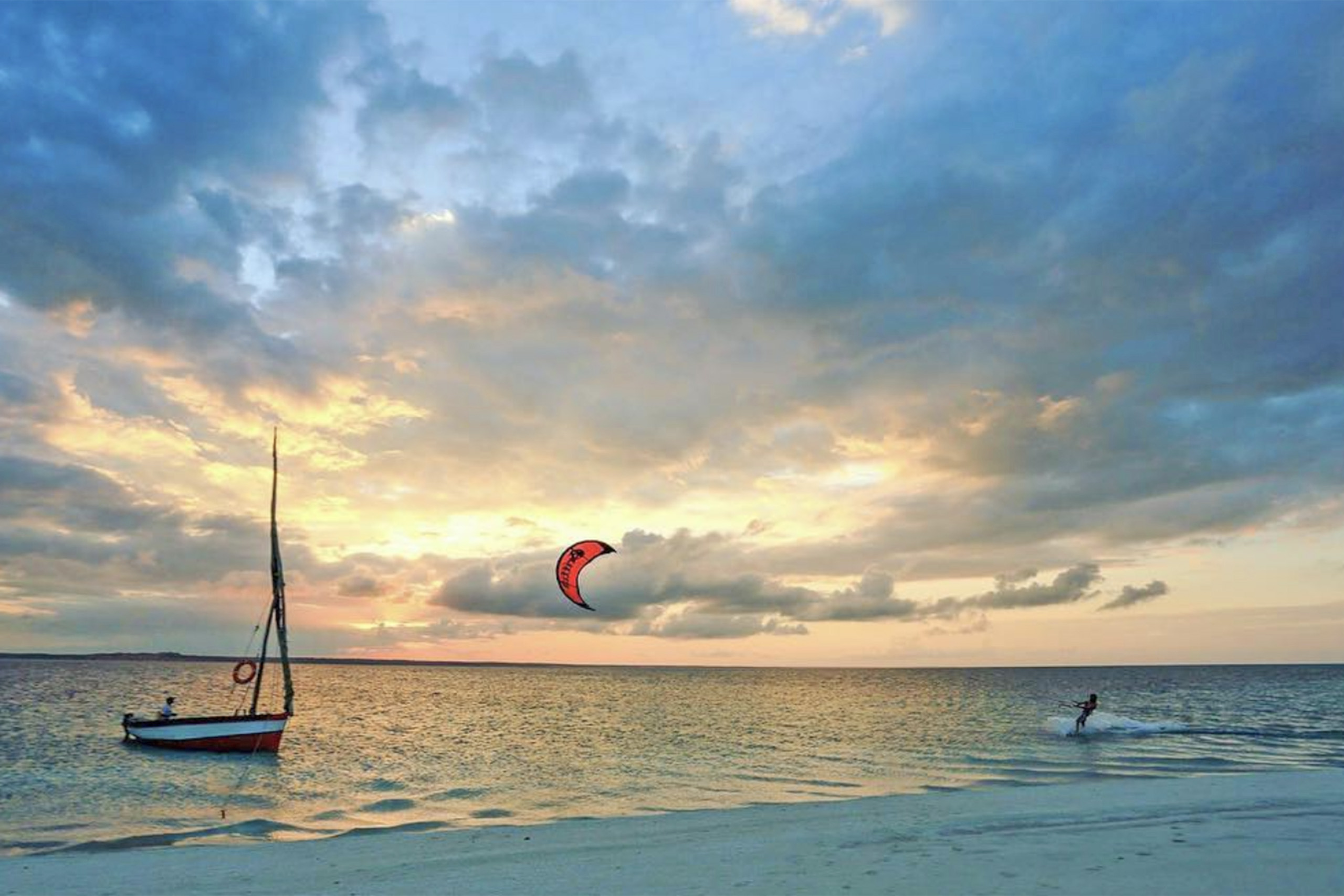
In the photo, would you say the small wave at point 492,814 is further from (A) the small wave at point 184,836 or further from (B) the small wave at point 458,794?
(A) the small wave at point 184,836

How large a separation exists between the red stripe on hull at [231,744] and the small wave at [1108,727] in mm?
43746

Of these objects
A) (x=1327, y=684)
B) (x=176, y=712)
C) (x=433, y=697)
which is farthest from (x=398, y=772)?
(x=1327, y=684)

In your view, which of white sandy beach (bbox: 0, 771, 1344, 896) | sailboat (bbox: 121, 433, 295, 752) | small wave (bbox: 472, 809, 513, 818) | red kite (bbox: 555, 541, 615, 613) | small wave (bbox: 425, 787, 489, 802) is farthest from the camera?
sailboat (bbox: 121, 433, 295, 752)

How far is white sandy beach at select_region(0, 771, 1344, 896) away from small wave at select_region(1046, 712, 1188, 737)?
29.4 metres

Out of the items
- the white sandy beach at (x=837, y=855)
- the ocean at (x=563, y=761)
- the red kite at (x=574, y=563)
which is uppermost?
the red kite at (x=574, y=563)

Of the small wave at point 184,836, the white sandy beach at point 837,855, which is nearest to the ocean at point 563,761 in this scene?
the small wave at point 184,836

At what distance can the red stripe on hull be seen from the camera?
43469 millimetres

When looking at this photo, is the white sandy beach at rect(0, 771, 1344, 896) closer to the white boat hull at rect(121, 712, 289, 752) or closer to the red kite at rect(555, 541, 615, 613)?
the red kite at rect(555, 541, 615, 613)

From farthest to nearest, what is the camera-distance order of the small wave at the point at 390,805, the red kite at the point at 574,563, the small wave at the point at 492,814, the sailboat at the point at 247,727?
the sailboat at the point at 247,727 → the small wave at the point at 390,805 → the small wave at the point at 492,814 → the red kite at the point at 574,563

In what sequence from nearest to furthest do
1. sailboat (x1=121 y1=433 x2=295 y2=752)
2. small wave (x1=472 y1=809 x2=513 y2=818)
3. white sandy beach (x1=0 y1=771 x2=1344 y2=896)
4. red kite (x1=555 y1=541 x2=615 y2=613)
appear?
white sandy beach (x1=0 y1=771 x2=1344 y2=896), red kite (x1=555 y1=541 x2=615 y2=613), small wave (x1=472 y1=809 x2=513 y2=818), sailboat (x1=121 y1=433 x2=295 y2=752)

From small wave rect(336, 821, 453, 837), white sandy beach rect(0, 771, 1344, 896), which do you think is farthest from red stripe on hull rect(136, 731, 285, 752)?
white sandy beach rect(0, 771, 1344, 896)

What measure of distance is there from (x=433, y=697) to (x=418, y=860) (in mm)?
110205

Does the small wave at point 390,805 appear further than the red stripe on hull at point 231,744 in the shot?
No

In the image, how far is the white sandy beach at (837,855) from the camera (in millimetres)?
11633
